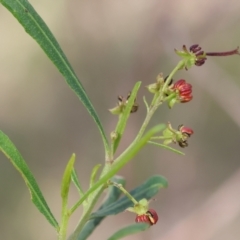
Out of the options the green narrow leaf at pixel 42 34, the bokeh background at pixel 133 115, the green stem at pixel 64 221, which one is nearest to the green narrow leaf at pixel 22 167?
the green stem at pixel 64 221

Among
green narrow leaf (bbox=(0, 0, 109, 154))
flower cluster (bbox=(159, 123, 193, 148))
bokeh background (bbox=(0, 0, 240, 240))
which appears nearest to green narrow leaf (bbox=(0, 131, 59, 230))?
green narrow leaf (bbox=(0, 0, 109, 154))

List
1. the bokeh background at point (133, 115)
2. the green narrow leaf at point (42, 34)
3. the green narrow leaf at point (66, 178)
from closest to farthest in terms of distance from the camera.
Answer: the green narrow leaf at point (66, 178) → the green narrow leaf at point (42, 34) → the bokeh background at point (133, 115)

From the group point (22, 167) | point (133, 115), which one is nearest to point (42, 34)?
point (22, 167)

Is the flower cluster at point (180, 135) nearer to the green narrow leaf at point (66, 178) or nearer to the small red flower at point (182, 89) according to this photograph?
the small red flower at point (182, 89)

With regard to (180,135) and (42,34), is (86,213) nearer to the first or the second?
(180,135)

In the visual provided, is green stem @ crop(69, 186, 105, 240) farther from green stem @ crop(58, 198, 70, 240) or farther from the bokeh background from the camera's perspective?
the bokeh background

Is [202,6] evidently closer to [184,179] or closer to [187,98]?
[184,179]

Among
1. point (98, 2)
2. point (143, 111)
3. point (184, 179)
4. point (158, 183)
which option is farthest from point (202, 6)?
point (158, 183)
